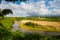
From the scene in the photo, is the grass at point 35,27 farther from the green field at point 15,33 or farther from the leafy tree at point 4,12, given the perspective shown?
the leafy tree at point 4,12

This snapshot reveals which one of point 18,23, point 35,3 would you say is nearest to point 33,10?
point 35,3

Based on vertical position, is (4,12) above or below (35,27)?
above

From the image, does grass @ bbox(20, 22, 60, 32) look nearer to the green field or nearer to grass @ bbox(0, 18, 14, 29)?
the green field

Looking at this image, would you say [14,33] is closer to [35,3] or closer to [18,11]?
[18,11]

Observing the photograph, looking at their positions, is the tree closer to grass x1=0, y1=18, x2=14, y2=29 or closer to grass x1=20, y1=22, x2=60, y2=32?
grass x1=0, y1=18, x2=14, y2=29

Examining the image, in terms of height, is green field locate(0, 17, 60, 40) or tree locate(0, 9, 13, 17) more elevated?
tree locate(0, 9, 13, 17)

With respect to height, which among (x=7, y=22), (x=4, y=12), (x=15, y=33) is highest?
(x=4, y=12)

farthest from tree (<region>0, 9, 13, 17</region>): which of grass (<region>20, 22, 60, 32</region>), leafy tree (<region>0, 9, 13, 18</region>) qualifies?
grass (<region>20, 22, 60, 32</region>)

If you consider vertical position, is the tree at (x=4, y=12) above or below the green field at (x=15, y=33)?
above

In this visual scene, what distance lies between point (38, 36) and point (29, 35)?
0.12 meters

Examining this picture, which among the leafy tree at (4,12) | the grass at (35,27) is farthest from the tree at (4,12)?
the grass at (35,27)

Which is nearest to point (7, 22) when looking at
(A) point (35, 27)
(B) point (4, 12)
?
(B) point (4, 12)

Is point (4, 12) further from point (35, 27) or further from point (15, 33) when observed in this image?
point (35, 27)

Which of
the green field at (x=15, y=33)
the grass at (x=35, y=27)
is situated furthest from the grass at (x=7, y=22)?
the grass at (x=35, y=27)
